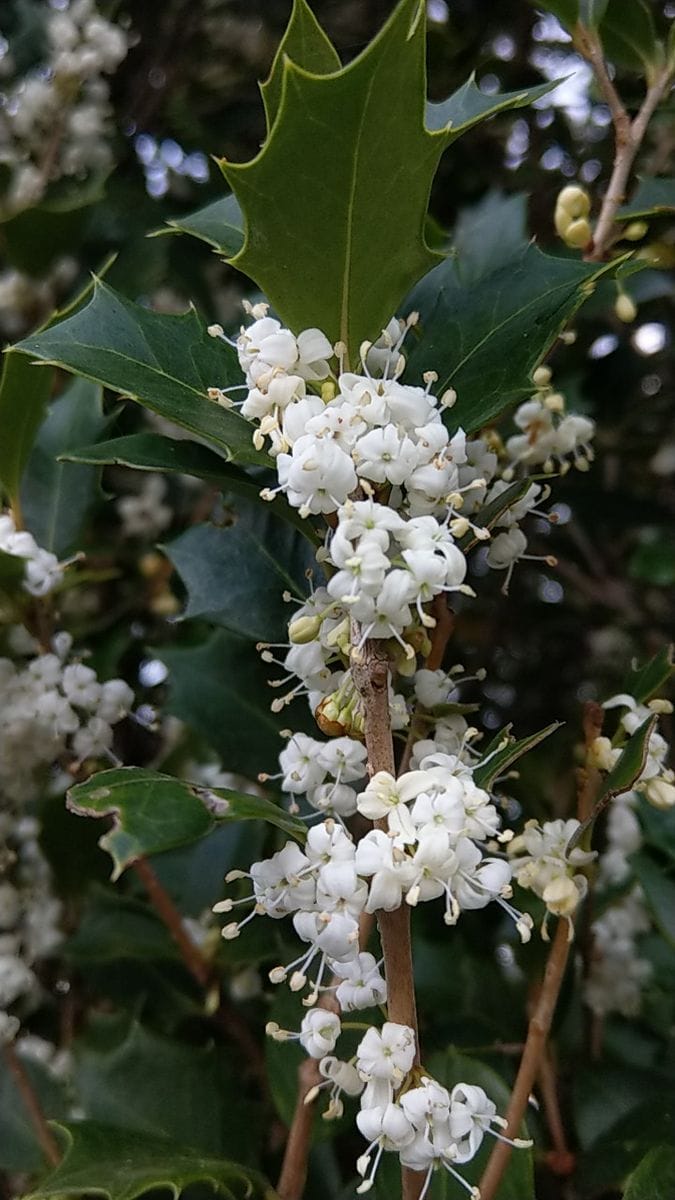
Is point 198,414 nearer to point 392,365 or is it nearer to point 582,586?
point 392,365

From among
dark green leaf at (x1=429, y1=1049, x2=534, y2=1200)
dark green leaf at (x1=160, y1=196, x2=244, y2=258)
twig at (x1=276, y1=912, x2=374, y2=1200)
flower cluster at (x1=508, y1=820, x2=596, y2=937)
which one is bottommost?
dark green leaf at (x1=429, y1=1049, x2=534, y2=1200)

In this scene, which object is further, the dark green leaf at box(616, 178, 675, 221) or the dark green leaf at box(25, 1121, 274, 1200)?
the dark green leaf at box(616, 178, 675, 221)

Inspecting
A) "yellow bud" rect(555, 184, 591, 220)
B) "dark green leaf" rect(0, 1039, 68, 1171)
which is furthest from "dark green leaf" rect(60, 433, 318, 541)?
"dark green leaf" rect(0, 1039, 68, 1171)

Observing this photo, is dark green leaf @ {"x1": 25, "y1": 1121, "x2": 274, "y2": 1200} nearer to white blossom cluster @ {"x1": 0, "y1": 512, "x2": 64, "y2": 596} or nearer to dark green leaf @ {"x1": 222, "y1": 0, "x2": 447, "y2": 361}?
white blossom cluster @ {"x1": 0, "y1": 512, "x2": 64, "y2": 596}

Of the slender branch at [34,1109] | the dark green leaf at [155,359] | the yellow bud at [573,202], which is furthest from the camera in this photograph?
the slender branch at [34,1109]

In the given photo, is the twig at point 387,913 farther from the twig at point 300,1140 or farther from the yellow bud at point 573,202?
the yellow bud at point 573,202

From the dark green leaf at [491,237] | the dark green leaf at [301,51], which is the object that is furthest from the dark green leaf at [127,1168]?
the dark green leaf at [491,237]

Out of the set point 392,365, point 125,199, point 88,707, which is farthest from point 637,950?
point 125,199
